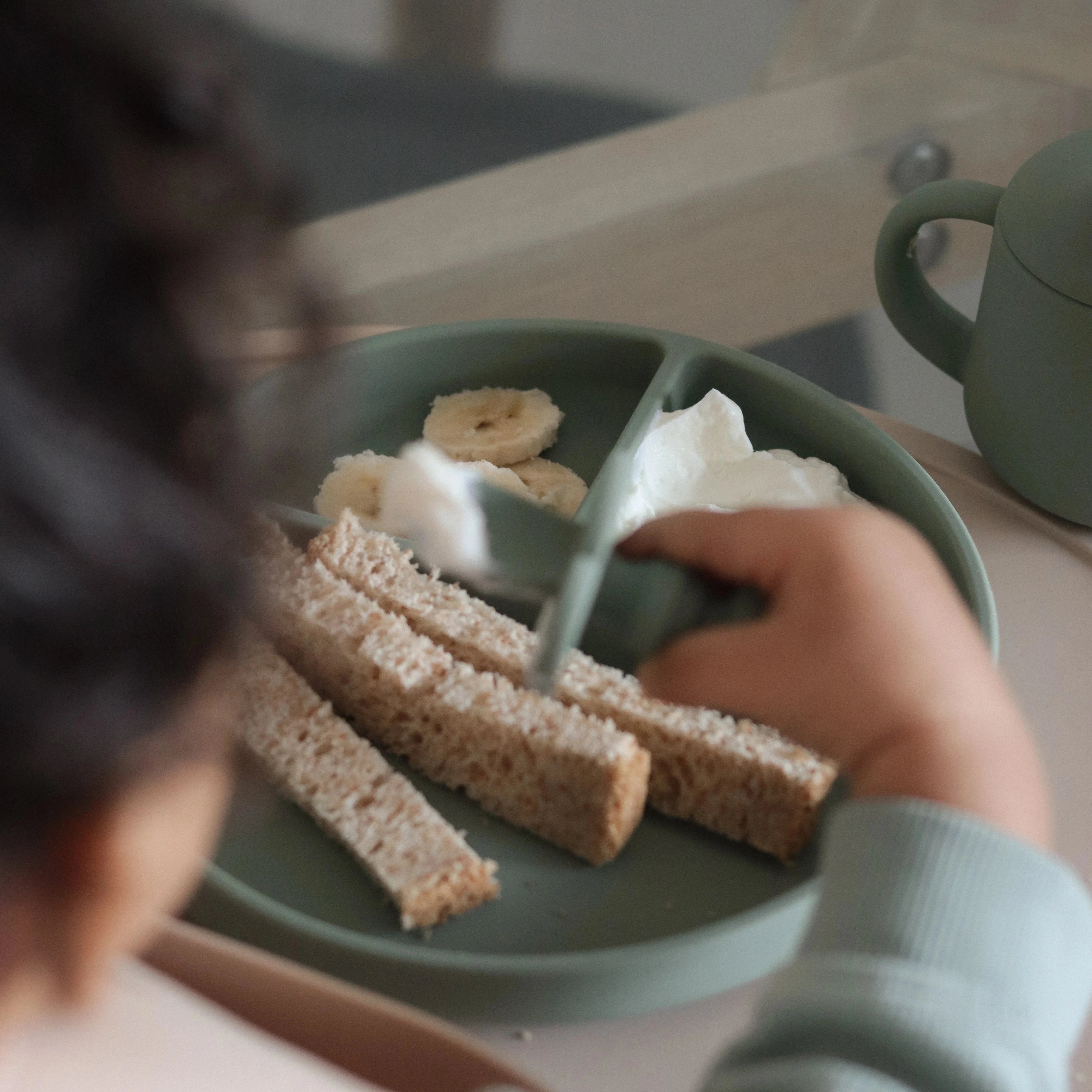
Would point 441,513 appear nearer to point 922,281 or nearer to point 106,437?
point 106,437

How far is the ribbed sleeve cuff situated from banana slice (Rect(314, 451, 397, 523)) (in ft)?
1.91

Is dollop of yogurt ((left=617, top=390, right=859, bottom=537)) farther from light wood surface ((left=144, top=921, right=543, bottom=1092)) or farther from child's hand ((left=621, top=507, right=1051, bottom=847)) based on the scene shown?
light wood surface ((left=144, top=921, right=543, bottom=1092))

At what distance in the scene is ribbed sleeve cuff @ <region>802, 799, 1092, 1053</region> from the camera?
52 cm

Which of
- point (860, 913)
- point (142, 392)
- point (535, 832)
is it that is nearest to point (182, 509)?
point (142, 392)

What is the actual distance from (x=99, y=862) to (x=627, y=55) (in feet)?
7.81

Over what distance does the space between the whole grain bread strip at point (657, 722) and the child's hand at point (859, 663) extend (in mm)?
96

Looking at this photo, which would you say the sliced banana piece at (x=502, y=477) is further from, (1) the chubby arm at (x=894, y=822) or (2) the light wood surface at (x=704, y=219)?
(2) the light wood surface at (x=704, y=219)

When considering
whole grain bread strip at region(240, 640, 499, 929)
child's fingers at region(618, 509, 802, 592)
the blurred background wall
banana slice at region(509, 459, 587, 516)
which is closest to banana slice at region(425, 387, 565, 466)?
banana slice at region(509, 459, 587, 516)

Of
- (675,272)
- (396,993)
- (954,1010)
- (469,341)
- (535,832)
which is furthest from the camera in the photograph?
(675,272)

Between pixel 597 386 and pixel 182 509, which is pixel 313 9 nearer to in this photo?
pixel 597 386

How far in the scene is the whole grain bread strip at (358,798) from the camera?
2.35 ft

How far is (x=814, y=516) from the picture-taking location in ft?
2.14

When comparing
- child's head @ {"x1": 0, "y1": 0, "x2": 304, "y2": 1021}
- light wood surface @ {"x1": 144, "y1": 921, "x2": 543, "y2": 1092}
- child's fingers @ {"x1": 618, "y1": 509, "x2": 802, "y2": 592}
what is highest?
child's head @ {"x1": 0, "y1": 0, "x2": 304, "y2": 1021}

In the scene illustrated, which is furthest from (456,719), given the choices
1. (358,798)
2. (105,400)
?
(105,400)
